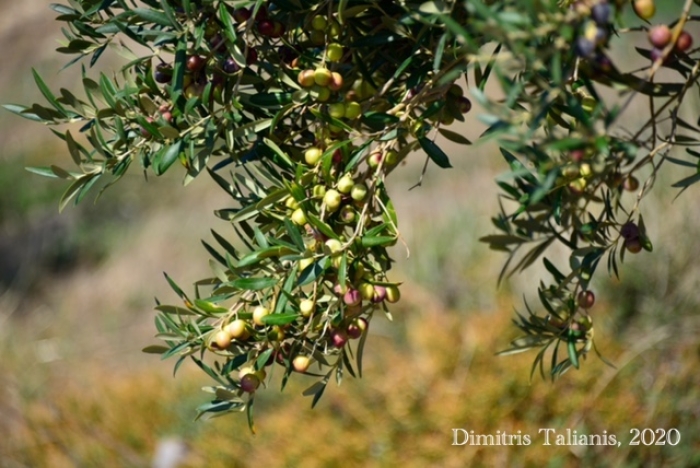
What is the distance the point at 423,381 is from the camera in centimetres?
220

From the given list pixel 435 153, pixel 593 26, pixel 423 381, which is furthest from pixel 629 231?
pixel 423 381

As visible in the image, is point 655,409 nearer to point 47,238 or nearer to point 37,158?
point 47,238

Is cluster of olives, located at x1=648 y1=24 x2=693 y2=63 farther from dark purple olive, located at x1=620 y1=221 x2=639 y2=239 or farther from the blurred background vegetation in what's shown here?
the blurred background vegetation

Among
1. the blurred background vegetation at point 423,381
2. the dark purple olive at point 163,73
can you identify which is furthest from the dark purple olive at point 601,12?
the blurred background vegetation at point 423,381

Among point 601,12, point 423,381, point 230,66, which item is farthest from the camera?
point 423,381

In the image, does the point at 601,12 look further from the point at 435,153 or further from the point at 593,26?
the point at 435,153

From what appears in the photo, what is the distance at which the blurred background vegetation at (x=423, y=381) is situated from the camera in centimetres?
198

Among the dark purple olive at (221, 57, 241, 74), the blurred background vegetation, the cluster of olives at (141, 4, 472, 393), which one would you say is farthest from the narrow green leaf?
the blurred background vegetation

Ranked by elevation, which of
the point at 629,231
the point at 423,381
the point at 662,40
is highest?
the point at 662,40

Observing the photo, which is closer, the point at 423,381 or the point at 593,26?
the point at 593,26

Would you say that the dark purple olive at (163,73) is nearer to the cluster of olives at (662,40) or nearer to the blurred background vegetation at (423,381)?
the cluster of olives at (662,40)

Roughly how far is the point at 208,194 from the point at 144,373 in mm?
3183

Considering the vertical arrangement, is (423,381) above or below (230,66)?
below

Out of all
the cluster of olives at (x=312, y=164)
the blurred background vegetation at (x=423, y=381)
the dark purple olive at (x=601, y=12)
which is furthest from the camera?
the blurred background vegetation at (x=423, y=381)
